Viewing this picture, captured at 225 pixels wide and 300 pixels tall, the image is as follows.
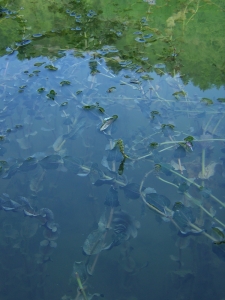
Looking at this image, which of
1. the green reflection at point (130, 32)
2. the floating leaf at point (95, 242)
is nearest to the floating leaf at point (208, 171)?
the floating leaf at point (95, 242)

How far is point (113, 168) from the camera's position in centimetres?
145

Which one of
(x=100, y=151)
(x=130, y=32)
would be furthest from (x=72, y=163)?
(x=130, y=32)

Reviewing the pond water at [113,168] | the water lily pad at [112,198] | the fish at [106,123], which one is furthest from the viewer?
the fish at [106,123]

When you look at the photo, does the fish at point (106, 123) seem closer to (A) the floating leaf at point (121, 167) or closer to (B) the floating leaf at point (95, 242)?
(A) the floating leaf at point (121, 167)

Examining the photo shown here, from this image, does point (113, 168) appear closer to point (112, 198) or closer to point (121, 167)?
point (121, 167)

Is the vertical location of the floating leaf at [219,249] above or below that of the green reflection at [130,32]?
below

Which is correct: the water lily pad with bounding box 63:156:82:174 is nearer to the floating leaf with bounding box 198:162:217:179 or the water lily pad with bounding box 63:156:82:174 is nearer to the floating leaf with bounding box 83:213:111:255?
the floating leaf with bounding box 83:213:111:255

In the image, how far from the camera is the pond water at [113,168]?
1.13 meters

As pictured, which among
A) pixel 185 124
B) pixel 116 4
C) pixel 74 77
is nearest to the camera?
pixel 185 124

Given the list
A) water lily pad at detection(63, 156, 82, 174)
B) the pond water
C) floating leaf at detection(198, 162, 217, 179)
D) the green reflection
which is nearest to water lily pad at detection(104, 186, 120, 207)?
the pond water

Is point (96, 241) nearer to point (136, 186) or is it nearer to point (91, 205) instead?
point (91, 205)

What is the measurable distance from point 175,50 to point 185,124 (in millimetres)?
953

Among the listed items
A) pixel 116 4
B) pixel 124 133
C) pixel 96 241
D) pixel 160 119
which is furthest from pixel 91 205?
pixel 116 4

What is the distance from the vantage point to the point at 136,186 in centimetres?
135
